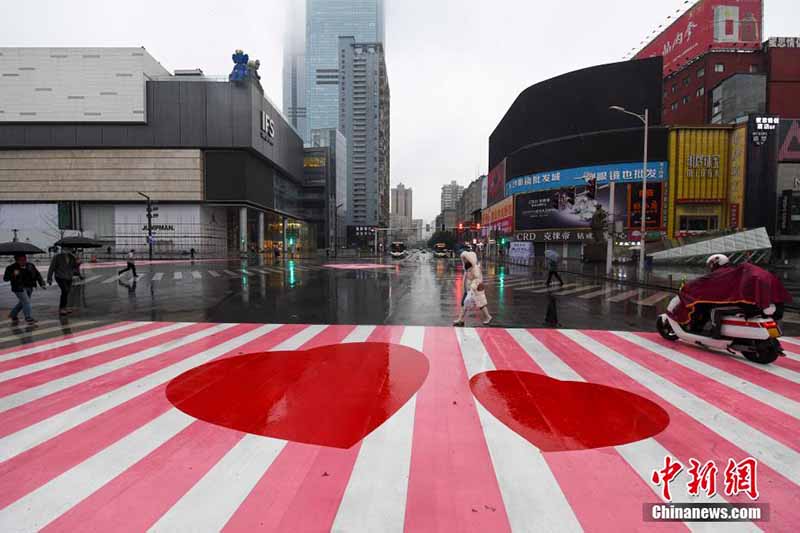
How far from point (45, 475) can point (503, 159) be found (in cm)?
6994

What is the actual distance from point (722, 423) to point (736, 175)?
50.0m

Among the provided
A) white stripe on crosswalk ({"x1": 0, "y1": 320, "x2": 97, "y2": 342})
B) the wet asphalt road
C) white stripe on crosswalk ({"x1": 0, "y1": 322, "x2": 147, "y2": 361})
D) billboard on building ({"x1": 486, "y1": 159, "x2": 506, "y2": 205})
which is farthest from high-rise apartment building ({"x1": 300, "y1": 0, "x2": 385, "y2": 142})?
white stripe on crosswalk ({"x1": 0, "y1": 322, "x2": 147, "y2": 361})

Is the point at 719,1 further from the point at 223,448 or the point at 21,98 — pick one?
the point at 21,98

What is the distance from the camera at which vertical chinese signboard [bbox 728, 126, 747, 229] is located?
38397 millimetres

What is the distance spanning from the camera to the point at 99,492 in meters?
2.63

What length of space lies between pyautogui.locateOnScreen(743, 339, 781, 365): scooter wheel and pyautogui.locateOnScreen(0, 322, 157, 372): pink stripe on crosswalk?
37.1 ft

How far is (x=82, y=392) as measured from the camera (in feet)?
14.6

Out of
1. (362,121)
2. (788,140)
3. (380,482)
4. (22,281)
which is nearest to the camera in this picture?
(380,482)

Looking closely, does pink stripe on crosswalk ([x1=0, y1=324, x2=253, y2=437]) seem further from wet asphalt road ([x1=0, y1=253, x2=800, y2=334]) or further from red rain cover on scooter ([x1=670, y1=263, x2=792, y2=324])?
red rain cover on scooter ([x1=670, y1=263, x2=792, y2=324])

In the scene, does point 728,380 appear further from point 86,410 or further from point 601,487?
point 86,410

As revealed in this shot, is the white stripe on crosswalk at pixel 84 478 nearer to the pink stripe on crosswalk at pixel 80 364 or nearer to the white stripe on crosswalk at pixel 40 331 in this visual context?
the pink stripe on crosswalk at pixel 80 364

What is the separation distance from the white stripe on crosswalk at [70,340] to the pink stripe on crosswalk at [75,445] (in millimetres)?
3302

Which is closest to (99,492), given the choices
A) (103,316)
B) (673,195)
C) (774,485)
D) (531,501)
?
(531,501)

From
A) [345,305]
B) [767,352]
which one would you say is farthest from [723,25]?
[345,305]
